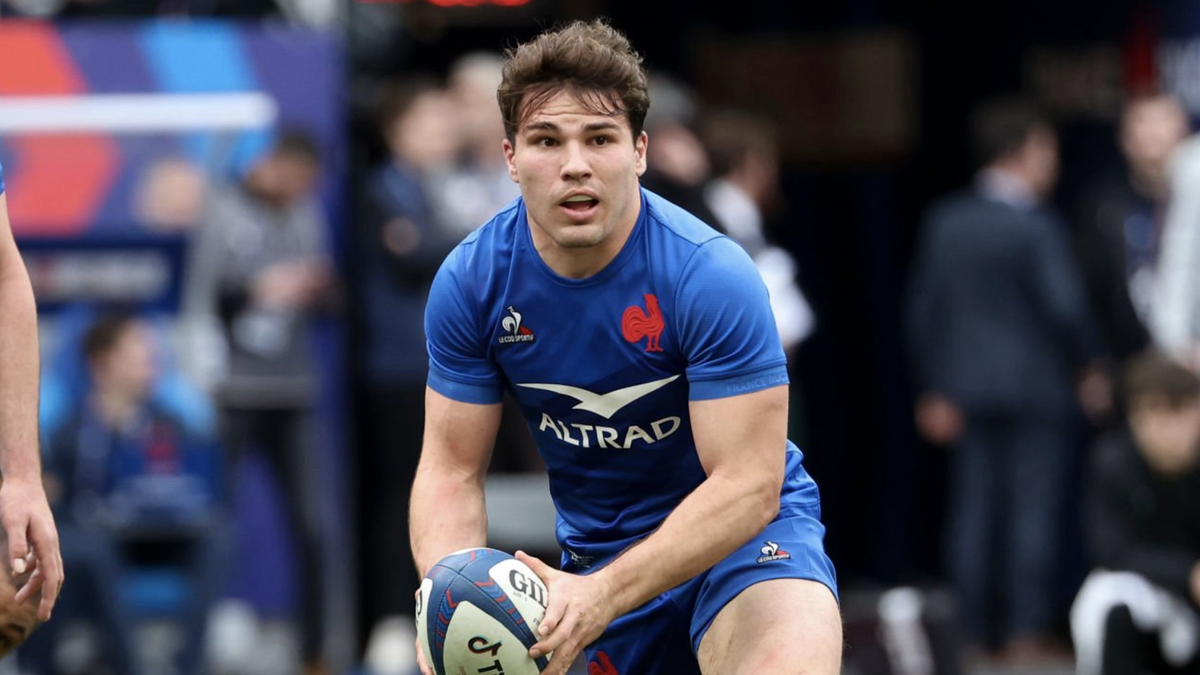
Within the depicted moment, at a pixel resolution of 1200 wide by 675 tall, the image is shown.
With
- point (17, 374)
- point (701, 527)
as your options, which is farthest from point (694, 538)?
point (17, 374)

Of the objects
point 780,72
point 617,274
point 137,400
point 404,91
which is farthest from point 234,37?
point 617,274

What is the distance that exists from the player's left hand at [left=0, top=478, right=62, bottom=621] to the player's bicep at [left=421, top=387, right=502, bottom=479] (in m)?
0.90

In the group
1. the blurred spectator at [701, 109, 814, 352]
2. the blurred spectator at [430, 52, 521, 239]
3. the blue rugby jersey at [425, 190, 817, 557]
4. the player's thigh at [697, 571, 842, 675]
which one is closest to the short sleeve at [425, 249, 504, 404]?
the blue rugby jersey at [425, 190, 817, 557]

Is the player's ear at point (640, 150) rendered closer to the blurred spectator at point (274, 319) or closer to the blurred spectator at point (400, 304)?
the blurred spectator at point (400, 304)

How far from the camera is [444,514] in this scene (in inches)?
201

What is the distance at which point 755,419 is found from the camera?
4902 millimetres

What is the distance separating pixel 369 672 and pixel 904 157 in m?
4.88

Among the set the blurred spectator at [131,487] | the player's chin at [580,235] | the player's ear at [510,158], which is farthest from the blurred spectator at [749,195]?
the player's chin at [580,235]

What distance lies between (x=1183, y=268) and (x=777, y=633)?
4790mm

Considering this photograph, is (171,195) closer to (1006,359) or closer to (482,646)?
(1006,359)

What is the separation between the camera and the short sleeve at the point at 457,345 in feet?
16.9

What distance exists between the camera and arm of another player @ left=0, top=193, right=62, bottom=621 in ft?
16.1

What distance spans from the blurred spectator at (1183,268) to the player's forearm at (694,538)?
4.74 m

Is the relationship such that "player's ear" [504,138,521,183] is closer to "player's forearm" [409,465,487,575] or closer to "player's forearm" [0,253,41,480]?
"player's forearm" [409,465,487,575]
